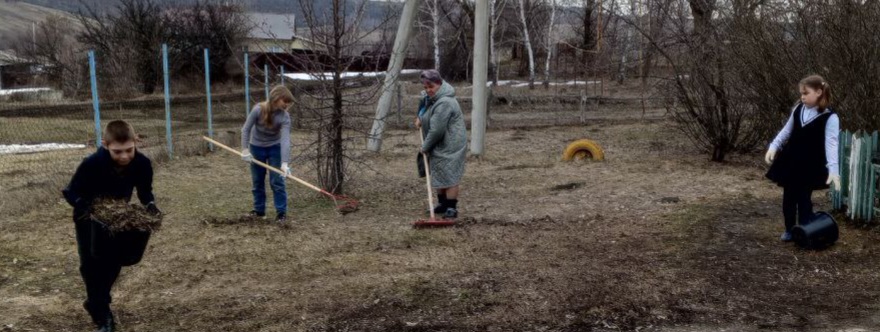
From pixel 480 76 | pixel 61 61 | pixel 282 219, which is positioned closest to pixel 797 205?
pixel 282 219

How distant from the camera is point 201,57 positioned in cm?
3666

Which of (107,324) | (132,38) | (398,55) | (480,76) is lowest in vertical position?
(107,324)

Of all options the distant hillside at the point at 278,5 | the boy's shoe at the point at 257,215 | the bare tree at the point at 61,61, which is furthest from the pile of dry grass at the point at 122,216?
the bare tree at the point at 61,61

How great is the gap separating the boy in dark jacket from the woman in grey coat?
3.15 metres

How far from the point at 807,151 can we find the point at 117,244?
457cm

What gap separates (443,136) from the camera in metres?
7.24

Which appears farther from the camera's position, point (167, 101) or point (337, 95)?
point (167, 101)

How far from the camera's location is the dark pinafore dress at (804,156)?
5.78 meters

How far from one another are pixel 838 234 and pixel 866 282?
0.81 metres

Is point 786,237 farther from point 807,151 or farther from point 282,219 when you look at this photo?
point 282,219

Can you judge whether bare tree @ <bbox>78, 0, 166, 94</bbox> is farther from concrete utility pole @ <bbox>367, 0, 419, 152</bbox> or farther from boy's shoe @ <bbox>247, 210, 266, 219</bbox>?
boy's shoe @ <bbox>247, 210, 266, 219</bbox>

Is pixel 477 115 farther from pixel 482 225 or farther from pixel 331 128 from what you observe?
pixel 482 225

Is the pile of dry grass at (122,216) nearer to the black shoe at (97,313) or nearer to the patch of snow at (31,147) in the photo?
the black shoe at (97,313)

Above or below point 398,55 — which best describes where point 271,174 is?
below
